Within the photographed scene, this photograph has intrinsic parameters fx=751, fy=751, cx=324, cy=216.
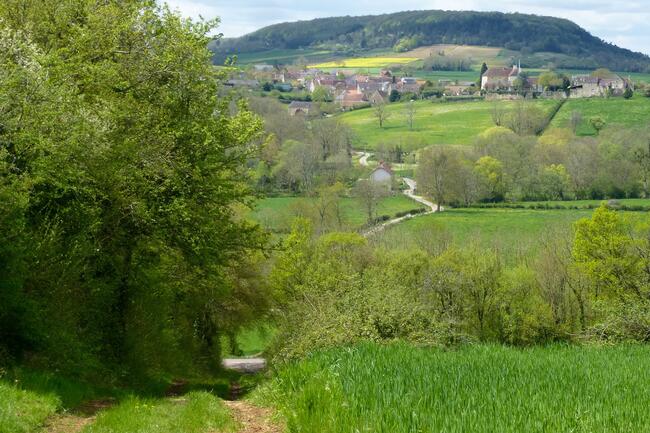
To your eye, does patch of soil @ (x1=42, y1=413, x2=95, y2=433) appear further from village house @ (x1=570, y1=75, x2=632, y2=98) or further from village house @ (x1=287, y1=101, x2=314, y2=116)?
village house @ (x1=570, y1=75, x2=632, y2=98)

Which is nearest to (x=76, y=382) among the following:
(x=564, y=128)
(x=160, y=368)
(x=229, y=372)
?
(x=160, y=368)

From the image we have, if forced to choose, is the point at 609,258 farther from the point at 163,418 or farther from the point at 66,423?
the point at 66,423

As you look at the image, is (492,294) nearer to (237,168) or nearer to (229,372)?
(229,372)

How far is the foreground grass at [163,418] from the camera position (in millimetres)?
11175

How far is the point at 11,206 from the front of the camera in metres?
14.2

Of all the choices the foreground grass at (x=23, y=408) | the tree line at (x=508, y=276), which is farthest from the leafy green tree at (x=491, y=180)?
the foreground grass at (x=23, y=408)

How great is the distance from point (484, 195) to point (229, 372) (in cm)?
6998

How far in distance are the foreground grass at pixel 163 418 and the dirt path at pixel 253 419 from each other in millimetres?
242

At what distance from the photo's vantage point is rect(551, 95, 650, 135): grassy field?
14012 centimetres

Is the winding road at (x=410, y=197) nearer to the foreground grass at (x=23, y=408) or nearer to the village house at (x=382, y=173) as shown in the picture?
the village house at (x=382, y=173)

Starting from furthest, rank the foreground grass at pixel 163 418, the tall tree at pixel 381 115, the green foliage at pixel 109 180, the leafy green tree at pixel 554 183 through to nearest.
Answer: the tall tree at pixel 381 115
the leafy green tree at pixel 554 183
the green foliage at pixel 109 180
the foreground grass at pixel 163 418

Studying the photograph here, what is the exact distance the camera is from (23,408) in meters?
11.5

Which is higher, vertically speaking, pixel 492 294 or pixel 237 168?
pixel 237 168

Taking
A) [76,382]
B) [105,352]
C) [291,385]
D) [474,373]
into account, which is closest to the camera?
[474,373]
